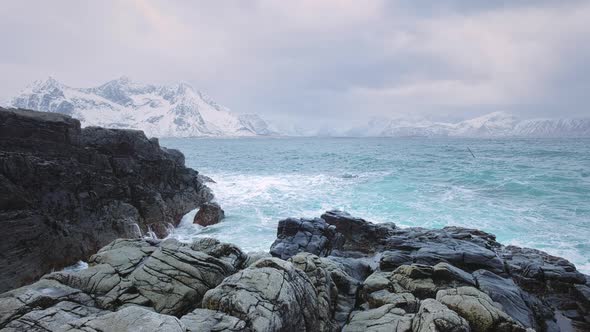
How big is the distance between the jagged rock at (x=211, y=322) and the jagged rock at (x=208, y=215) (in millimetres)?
16955

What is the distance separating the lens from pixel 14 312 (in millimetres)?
6059

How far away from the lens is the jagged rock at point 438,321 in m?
6.81

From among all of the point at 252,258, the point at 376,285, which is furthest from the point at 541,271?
the point at 252,258

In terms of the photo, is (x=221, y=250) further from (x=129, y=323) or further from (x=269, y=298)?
(x=129, y=323)

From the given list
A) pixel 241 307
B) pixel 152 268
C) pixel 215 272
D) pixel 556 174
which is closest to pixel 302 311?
pixel 241 307

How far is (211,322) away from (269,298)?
4.34 ft

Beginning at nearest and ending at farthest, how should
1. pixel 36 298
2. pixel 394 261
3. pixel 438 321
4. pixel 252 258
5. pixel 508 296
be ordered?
pixel 36 298 → pixel 438 321 → pixel 508 296 → pixel 252 258 → pixel 394 261

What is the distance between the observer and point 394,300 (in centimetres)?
881

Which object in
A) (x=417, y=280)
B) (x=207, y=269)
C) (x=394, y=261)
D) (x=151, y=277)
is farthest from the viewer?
(x=394, y=261)

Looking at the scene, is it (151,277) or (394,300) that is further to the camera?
(394,300)

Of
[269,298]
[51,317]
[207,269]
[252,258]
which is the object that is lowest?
[252,258]

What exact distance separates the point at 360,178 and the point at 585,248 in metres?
25.1

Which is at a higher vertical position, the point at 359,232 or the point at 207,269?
the point at 207,269

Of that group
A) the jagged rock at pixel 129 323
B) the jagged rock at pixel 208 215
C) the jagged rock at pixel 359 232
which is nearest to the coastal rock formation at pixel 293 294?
the jagged rock at pixel 129 323
